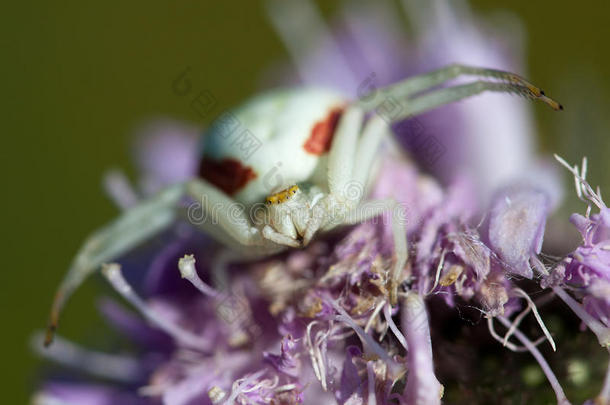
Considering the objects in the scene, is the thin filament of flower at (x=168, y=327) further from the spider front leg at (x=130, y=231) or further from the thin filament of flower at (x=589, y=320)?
Result: the thin filament of flower at (x=589, y=320)

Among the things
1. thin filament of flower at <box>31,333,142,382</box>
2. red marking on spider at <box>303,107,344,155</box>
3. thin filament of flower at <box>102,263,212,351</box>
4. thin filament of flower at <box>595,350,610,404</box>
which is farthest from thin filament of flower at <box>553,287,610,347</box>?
thin filament of flower at <box>31,333,142,382</box>

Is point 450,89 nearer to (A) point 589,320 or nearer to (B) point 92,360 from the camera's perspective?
(A) point 589,320

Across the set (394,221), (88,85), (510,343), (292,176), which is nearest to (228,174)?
(292,176)

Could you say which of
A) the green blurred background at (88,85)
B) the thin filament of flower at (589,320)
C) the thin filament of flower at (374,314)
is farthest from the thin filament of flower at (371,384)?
the green blurred background at (88,85)

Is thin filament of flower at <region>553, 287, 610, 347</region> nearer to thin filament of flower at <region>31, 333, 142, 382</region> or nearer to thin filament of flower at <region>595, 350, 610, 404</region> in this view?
thin filament of flower at <region>595, 350, 610, 404</region>

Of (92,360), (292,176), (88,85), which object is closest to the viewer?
(292,176)
